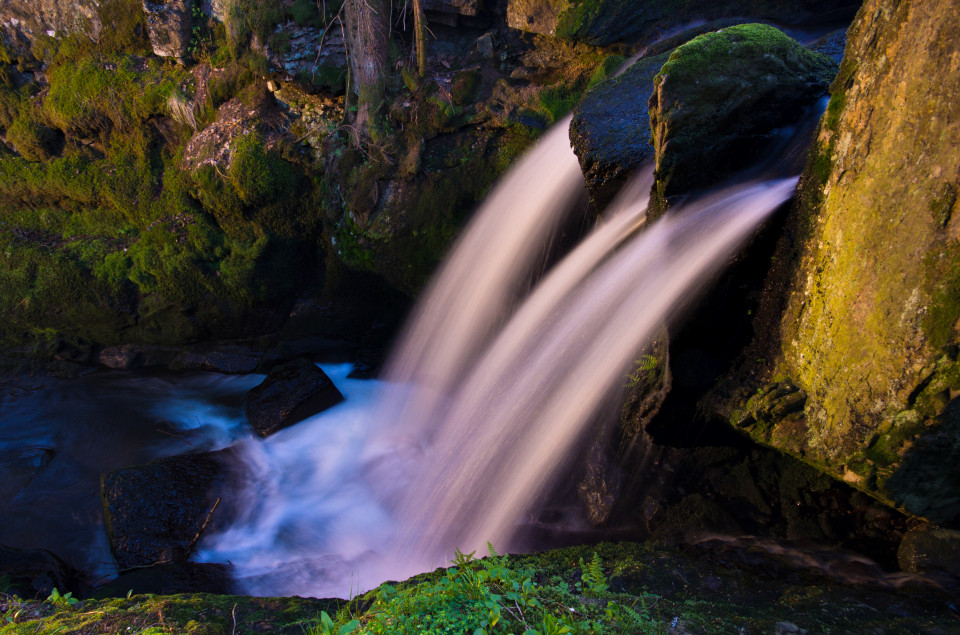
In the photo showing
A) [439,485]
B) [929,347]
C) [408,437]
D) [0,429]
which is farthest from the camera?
[0,429]

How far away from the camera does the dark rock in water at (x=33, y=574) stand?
4.07m

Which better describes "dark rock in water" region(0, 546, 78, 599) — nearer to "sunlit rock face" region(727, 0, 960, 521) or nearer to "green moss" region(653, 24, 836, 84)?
"sunlit rock face" region(727, 0, 960, 521)

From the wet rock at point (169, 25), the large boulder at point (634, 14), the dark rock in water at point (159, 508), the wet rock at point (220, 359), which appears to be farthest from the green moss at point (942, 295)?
the wet rock at point (169, 25)

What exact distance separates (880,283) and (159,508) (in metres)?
5.49

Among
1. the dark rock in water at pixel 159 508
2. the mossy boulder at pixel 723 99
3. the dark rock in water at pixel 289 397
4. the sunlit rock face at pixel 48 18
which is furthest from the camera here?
the sunlit rock face at pixel 48 18

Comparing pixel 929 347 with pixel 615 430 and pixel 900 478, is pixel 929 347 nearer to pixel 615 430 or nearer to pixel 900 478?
pixel 900 478

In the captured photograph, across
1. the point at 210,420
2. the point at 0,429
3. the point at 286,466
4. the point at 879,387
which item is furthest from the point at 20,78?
the point at 879,387

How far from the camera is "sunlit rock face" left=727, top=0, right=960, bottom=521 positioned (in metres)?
2.39

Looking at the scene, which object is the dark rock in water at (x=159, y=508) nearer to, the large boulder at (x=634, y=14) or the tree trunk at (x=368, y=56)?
the tree trunk at (x=368, y=56)

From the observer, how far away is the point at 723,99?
3.59 meters

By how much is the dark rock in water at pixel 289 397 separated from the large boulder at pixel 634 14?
4.90 meters

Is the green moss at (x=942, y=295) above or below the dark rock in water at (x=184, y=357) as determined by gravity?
above

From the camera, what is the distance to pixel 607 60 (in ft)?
20.5

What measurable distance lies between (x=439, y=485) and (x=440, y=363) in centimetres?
205
